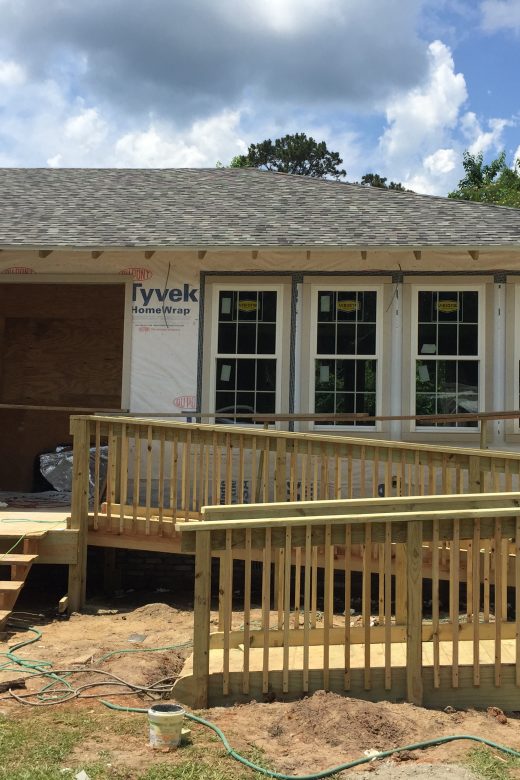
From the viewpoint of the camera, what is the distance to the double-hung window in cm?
950

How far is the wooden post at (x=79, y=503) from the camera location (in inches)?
289

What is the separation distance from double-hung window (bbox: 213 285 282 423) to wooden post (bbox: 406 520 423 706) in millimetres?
4932

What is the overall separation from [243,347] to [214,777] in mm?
6440

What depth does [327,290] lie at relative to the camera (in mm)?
9445

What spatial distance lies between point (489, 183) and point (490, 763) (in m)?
34.0

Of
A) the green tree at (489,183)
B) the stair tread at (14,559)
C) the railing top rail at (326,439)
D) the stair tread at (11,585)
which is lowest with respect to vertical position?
the stair tread at (11,585)

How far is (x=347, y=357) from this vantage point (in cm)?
940

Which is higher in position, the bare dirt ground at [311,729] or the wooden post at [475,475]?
the wooden post at [475,475]

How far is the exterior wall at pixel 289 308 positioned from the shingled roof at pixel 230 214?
0.24 meters

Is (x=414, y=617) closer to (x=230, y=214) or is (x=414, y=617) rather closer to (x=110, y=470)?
(x=110, y=470)

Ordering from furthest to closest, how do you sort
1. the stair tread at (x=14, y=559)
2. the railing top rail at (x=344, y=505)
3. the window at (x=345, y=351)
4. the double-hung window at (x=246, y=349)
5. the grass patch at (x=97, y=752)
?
the double-hung window at (x=246, y=349)
the window at (x=345, y=351)
the stair tread at (x=14, y=559)
the railing top rail at (x=344, y=505)
the grass patch at (x=97, y=752)

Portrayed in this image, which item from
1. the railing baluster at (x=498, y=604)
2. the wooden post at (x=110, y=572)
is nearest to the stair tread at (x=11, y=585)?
the wooden post at (x=110, y=572)

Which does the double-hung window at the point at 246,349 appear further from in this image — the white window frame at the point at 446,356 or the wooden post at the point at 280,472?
the wooden post at the point at 280,472

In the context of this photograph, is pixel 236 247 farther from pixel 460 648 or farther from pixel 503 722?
pixel 503 722
